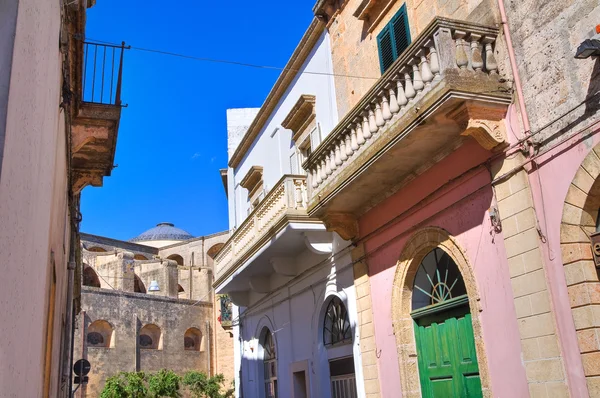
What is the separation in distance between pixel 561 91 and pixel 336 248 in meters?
5.56

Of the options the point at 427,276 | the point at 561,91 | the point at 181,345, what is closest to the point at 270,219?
the point at 427,276

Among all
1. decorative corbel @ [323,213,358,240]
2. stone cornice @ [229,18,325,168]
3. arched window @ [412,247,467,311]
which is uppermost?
stone cornice @ [229,18,325,168]

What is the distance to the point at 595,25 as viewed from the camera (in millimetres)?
5793

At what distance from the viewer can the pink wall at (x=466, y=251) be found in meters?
6.69

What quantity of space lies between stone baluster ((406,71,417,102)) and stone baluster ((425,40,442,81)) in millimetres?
396

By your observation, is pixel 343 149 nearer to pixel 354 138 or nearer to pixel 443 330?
pixel 354 138

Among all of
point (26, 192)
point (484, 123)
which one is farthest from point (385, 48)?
point (26, 192)

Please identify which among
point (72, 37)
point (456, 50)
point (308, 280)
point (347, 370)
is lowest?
point (347, 370)

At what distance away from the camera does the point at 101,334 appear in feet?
113

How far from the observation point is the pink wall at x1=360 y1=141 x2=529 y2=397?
6691mm

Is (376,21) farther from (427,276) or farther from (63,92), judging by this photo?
(63,92)

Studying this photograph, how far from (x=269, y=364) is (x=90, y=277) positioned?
31.5 m

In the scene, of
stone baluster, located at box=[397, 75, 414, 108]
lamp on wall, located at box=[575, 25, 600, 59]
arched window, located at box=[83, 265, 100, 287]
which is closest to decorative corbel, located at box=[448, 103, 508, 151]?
stone baluster, located at box=[397, 75, 414, 108]

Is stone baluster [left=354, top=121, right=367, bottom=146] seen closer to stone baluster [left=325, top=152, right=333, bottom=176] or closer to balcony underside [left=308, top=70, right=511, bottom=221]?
balcony underside [left=308, top=70, right=511, bottom=221]
